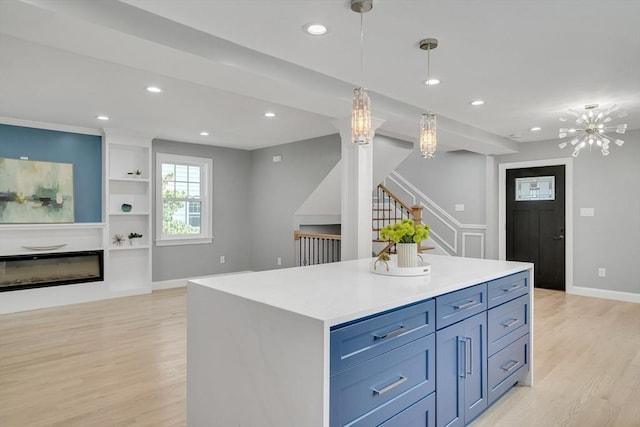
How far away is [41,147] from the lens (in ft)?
17.5

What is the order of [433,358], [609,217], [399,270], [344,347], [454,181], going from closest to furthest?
[344,347], [433,358], [399,270], [609,217], [454,181]

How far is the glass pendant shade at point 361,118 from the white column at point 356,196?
191 cm

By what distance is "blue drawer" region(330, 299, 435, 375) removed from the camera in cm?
150

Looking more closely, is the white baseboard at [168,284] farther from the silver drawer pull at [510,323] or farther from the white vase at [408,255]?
the silver drawer pull at [510,323]

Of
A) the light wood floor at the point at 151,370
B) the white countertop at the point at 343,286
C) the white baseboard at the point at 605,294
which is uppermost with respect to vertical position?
the white countertop at the point at 343,286

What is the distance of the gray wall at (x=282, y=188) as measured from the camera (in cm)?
625

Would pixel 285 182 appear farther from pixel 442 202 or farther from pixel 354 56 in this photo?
pixel 354 56

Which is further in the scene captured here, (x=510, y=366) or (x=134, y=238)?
(x=134, y=238)

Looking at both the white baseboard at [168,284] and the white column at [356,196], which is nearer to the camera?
the white column at [356,196]

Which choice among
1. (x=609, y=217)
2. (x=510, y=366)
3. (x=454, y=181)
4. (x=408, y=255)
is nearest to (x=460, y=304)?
(x=408, y=255)

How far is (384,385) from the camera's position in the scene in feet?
5.57

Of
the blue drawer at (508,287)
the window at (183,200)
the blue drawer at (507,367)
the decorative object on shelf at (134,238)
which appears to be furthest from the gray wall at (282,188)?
the blue drawer at (507,367)

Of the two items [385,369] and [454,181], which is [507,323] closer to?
[385,369]

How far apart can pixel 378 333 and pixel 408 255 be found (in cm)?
80
